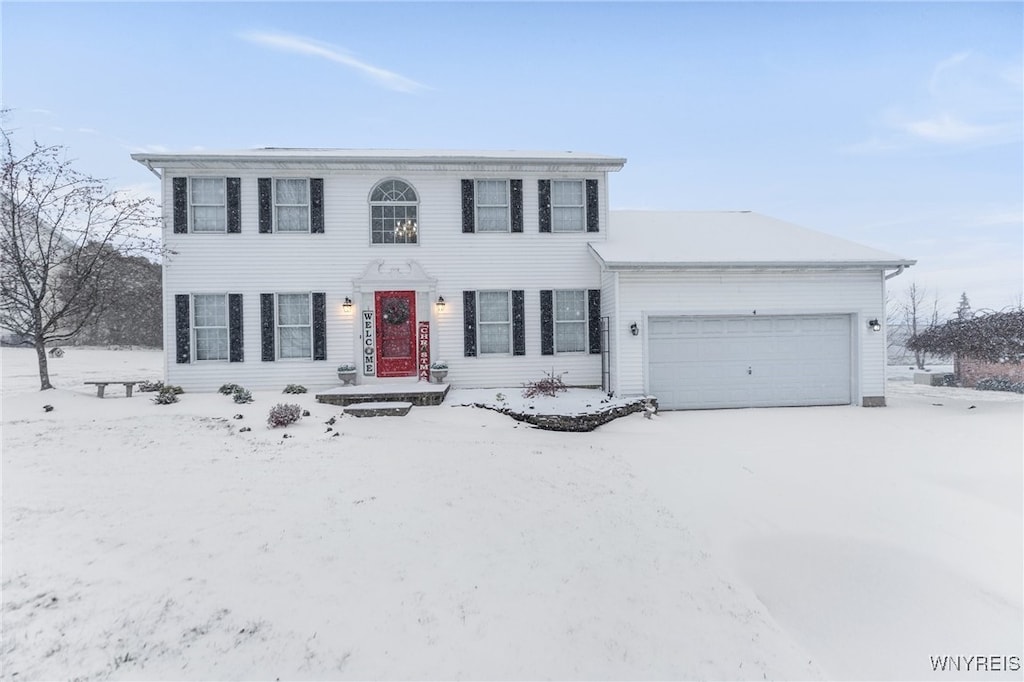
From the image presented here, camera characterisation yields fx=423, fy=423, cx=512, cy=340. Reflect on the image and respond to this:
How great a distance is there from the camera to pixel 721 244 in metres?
10.9

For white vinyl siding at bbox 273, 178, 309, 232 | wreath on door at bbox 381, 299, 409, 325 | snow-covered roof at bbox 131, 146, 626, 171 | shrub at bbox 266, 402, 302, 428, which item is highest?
snow-covered roof at bbox 131, 146, 626, 171

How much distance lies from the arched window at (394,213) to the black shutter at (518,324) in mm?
3031

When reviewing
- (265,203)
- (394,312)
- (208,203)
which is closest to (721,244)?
(394,312)

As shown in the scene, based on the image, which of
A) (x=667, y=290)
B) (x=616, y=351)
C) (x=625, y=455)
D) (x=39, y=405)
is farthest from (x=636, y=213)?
(x=39, y=405)

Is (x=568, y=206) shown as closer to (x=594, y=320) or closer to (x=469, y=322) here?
(x=594, y=320)

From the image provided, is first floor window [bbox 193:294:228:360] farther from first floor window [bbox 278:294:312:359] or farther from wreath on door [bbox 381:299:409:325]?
wreath on door [bbox 381:299:409:325]

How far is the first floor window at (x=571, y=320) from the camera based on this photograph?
11078mm

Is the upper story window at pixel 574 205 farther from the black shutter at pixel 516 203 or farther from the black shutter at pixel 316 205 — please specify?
the black shutter at pixel 316 205

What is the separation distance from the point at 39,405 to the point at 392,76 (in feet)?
49.7

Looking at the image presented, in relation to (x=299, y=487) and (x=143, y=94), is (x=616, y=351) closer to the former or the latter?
(x=299, y=487)

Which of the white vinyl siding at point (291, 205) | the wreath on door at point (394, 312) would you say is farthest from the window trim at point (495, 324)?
the white vinyl siding at point (291, 205)

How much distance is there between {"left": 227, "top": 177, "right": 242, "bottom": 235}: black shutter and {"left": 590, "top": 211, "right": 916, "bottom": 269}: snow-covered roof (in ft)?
29.1

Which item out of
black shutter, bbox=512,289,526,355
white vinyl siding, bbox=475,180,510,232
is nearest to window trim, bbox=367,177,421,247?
white vinyl siding, bbox=475,180,510,232

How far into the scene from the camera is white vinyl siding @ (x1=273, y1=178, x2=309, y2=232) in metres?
10.7
